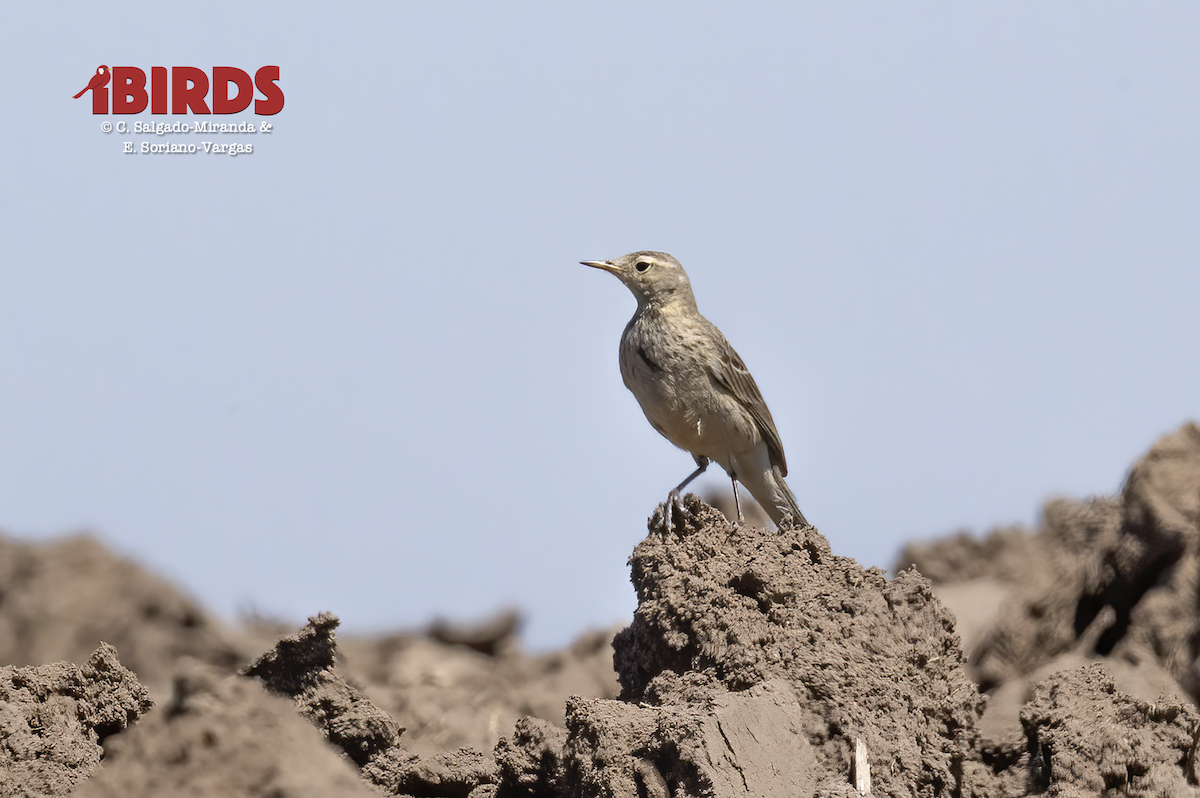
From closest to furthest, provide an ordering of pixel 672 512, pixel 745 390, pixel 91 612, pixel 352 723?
pixel 352 723
pixel 672 512
pixel 745 390
pixel 91 612

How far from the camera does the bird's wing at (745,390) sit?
877cm

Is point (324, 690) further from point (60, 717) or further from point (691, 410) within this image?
point (691, 410)

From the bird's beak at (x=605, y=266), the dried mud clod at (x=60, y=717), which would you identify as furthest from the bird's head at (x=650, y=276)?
the dried mud clod at (x=60, y=717)

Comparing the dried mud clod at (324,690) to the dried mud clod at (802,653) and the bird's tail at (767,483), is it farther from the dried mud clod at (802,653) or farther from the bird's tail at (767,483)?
the bird's tail at (767,483)

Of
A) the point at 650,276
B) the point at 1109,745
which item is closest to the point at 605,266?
the point at 650,276

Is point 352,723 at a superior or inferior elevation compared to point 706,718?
superior

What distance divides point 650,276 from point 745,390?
1.01 m

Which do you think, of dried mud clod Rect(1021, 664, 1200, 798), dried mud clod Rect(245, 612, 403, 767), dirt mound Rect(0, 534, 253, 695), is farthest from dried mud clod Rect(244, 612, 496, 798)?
dirt mound Rect(0, 534, 253, 695)

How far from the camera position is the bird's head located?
29.4 feet

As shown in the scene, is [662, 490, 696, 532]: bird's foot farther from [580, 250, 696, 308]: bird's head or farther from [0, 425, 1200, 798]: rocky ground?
[580, 250, 696, 308]: bird's head

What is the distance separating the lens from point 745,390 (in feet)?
29.2

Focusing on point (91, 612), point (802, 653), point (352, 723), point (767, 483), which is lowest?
point (802, 653)

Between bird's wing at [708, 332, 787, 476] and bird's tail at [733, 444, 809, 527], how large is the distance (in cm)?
7

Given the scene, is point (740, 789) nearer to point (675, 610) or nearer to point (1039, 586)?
point (675, 610)
